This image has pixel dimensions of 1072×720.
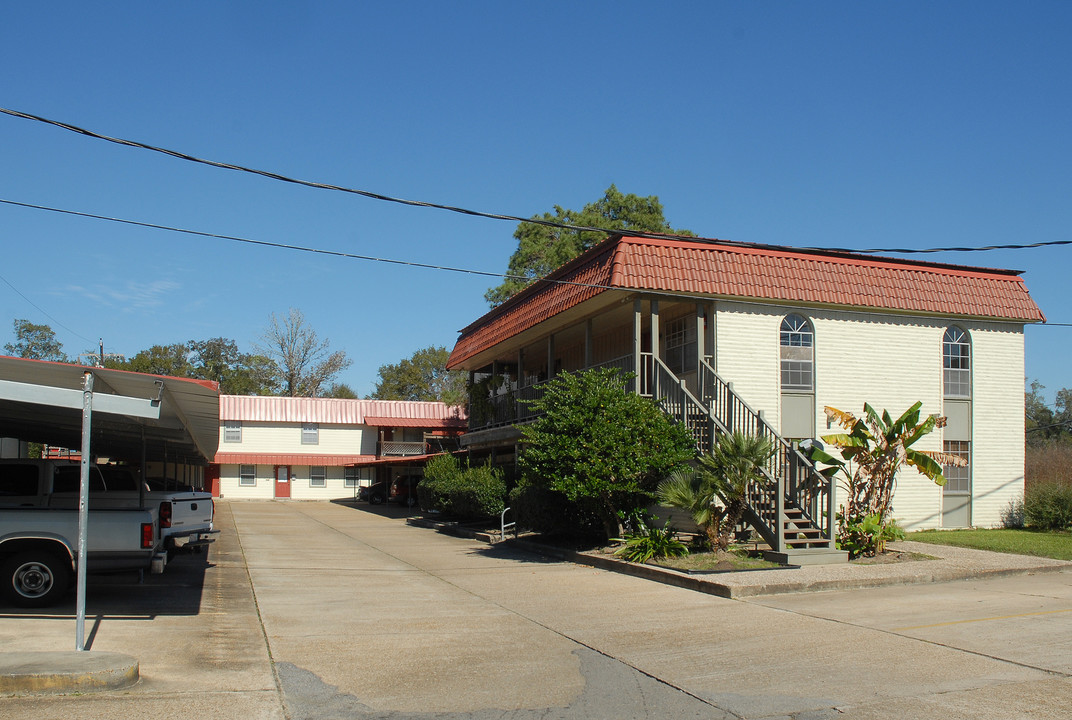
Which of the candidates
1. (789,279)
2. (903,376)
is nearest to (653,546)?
(789,279)

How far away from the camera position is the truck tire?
1073cm

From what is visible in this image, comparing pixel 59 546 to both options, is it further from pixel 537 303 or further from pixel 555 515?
pixel 537 303

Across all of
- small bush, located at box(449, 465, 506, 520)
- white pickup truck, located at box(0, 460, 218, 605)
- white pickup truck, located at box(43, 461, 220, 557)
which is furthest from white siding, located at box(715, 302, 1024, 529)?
white pickup truck, located at box(0, 460, 218, 605)

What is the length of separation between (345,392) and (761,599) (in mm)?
90289

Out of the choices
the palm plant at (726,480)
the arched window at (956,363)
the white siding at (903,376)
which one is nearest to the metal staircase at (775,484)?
the palm plant at (726,480)

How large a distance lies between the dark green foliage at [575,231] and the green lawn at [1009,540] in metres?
27.9

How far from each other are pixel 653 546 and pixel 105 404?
9897mm

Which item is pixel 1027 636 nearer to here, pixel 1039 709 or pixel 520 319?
pixel 1039 709

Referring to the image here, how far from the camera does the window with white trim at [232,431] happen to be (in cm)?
5256

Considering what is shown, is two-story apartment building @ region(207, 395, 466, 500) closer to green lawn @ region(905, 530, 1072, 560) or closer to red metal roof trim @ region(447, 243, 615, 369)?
red metal roof trim @ region(447, 243, 615, 369)

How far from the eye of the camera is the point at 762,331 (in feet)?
64.3

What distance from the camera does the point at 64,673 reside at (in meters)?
7.02

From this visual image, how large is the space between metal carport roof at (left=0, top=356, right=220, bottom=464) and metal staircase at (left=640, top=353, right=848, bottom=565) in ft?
29.2

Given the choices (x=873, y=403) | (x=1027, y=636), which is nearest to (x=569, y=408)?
(x=873, y=403)
